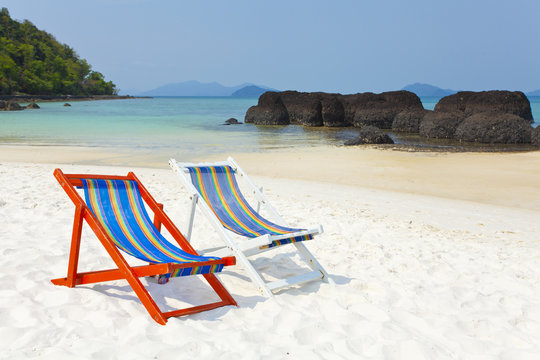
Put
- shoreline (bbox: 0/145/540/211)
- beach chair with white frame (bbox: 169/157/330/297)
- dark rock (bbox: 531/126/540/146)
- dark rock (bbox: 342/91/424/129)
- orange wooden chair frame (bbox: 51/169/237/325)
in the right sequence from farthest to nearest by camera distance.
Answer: dark rock (bbox: 342/91/424/129), dark rock (bbox: 531/126/540/146), shoreline (bbox: 0/145/540/211), beach chair with white frame (bbox: 169/157/330/297), orange wooden chair frame (bbox: 51/169/237/325)

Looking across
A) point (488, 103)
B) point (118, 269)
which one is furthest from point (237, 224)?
point (488, 103)

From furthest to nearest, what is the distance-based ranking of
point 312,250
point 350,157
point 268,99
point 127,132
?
1. point 268,99
2. point 127,132
3. point 350,157
4. point 312,250

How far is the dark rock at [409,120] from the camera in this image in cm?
2133

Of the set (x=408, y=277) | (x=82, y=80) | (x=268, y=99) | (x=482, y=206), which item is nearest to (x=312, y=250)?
(x=408, y=277)

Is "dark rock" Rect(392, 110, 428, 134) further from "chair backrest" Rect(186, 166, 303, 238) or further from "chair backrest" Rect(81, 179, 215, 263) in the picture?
"chair backrest" Rect(81, 179, 215, 263)

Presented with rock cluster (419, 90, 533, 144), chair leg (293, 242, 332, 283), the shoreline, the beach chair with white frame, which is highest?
rock cluster (419, 90, 533, 144)

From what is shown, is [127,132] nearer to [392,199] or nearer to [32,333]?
[392,199]

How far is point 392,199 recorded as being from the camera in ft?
22.0

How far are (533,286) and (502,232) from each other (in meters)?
1.79

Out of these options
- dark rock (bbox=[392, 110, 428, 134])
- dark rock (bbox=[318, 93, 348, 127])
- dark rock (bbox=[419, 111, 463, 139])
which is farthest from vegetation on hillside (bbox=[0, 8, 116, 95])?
dark rock (bbox=[419, 111, 463, 139])

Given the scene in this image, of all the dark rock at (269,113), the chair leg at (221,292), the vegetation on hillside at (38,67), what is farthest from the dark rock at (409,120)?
the vegetation on hillside at (38,67)

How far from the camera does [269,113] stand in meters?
25.5

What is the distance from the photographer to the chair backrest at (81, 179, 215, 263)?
277cm

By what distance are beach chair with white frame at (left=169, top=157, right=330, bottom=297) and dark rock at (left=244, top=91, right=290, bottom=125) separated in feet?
70.7
